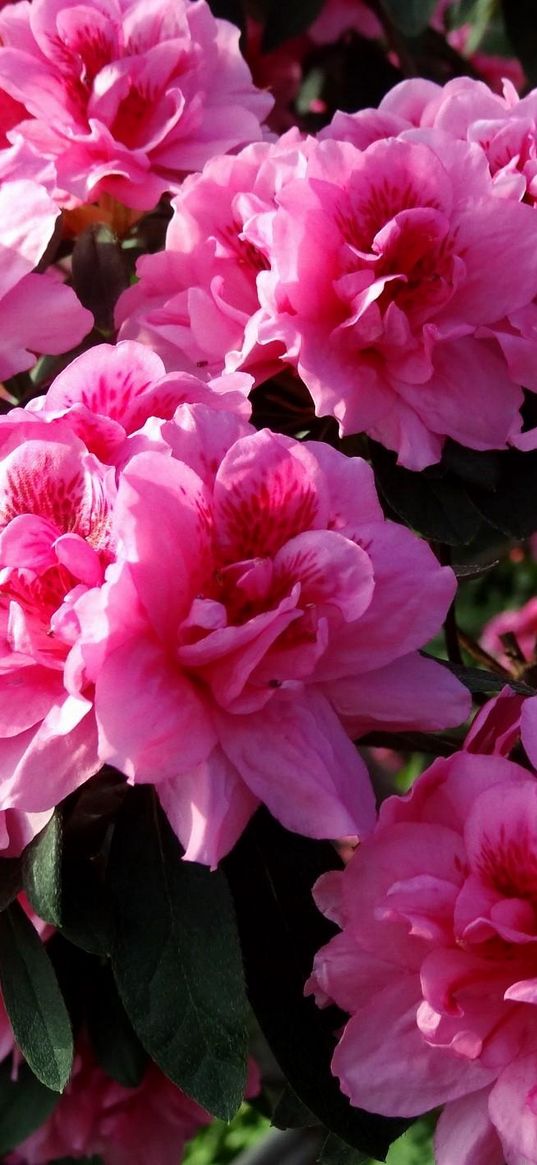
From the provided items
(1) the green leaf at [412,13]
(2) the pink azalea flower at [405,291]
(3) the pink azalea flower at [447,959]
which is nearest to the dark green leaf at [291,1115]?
(3) the pink azalea flower at [447,959]

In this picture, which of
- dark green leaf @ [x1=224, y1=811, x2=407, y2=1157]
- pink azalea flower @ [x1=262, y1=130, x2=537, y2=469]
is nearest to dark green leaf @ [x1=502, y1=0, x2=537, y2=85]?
pink azalea flower @ [x1=262, y1=130, x2=537, y2=469]

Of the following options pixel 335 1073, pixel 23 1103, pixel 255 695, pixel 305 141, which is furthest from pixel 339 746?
pixel 23 1103

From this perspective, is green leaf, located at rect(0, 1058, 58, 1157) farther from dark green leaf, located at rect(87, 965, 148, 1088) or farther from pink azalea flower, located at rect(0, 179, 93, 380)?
pink azalea flower, located at rect(0, 179, 93, 380)

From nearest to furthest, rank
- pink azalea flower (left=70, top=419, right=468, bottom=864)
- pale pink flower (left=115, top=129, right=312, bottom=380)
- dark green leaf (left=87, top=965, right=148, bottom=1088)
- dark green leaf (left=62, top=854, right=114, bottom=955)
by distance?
pink azalea flower (left=70, top=419, right=468, bottom=864), dark green leaf (left=62, top=854, right=114, bottom=955), pale pink flower (left=115, top=129, right=312, bottom=380), dark green leaf (left=87, top=965, right=148, bottom=1088)

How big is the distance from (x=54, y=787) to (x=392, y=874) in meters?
0.17

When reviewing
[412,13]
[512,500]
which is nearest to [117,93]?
[512,500]

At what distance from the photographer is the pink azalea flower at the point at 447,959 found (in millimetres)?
667

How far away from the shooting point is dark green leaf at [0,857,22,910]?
29.4 inches

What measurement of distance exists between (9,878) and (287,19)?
1163 millimetres

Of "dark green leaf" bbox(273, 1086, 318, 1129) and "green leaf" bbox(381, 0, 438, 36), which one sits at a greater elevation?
"green leaf" bbox(381, 0, 438, 36)

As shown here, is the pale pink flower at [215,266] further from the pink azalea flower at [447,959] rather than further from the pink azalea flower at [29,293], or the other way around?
the pink azalea flower at [447,959]

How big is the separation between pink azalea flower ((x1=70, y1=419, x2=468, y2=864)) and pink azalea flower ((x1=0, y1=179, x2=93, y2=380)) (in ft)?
0.65

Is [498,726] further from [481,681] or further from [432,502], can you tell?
[432,502]

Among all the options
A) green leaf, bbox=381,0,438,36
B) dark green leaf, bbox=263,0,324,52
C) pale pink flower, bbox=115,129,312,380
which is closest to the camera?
pale pink flower, bbox=115,129,312,380
